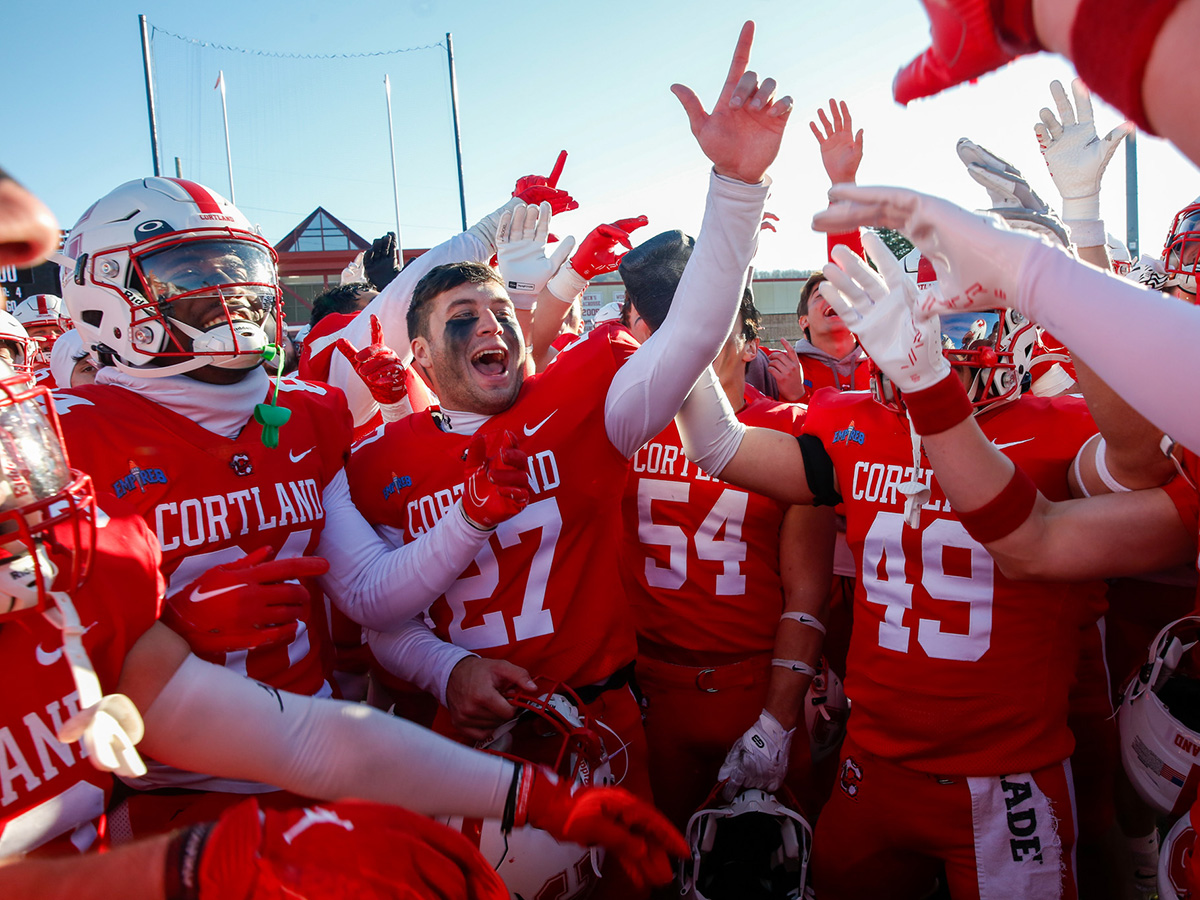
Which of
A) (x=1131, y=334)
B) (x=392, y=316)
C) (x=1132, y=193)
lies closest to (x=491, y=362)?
(x=392, y=316)

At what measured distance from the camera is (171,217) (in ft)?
7.95

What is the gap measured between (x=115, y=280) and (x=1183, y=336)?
8.98 ft

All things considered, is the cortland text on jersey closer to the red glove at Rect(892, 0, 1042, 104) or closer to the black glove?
the red glove at Rect(892, 0, 1042, 104)

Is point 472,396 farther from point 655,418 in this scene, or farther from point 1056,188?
point 1056,188

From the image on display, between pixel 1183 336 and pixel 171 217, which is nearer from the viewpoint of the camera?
pixel 1183 336

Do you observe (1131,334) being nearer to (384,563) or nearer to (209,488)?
(384,563)

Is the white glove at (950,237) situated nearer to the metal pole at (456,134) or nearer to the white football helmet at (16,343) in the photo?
the white football helmet at (16,343)

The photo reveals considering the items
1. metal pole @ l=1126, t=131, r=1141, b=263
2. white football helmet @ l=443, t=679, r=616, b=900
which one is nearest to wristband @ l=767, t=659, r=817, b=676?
white football helmet @ l=443, t=679, r=616, b=900

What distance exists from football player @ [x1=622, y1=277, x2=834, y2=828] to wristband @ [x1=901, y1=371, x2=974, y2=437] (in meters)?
1.11

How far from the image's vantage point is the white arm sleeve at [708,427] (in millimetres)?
2479

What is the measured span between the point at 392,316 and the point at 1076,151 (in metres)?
3.23

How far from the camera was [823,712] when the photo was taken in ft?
10.4

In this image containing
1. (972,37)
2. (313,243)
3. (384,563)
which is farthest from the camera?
(313,243)

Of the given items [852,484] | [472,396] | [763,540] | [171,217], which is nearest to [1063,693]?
[852,484]
